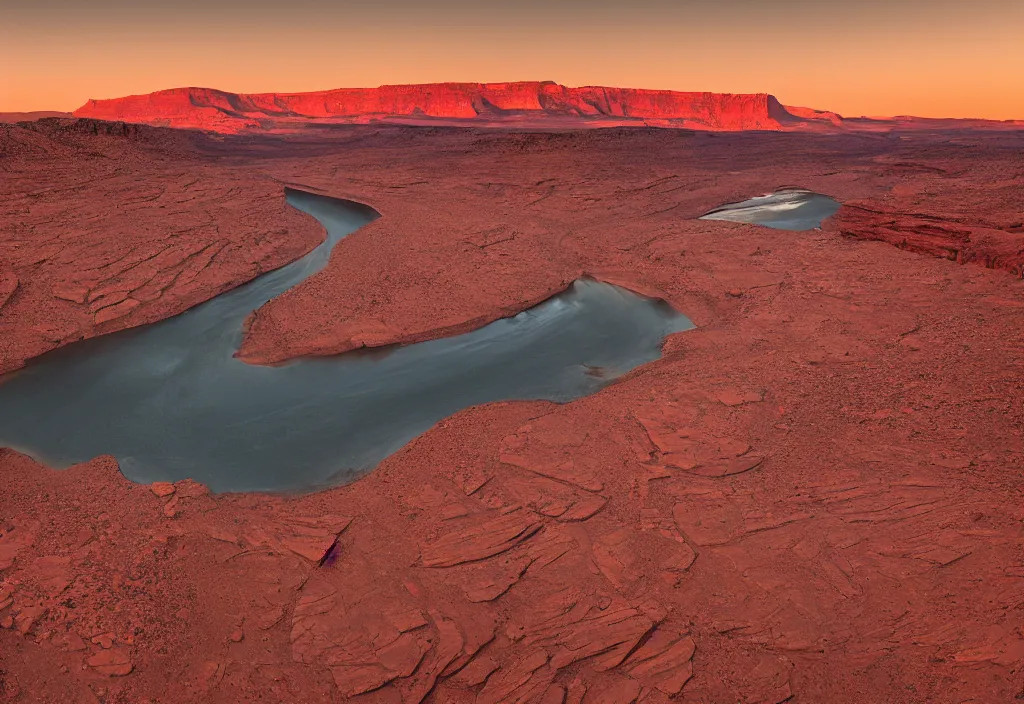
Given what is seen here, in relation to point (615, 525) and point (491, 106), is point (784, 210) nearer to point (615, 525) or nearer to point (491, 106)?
point (615, 525)

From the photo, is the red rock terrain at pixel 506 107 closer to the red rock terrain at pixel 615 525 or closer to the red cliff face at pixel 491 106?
the red cliff face at pixel 491 106

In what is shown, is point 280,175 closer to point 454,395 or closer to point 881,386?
point 454,395

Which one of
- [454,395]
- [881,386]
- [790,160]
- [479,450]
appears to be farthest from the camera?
[790,160]

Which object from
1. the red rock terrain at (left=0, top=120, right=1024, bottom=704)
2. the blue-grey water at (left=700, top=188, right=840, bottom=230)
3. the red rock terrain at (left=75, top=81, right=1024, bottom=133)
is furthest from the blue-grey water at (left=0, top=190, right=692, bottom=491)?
the red rock terrain at (left=75, top=81, right=1024, bottom=133)

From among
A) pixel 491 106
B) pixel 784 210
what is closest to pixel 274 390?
pixel 784 210

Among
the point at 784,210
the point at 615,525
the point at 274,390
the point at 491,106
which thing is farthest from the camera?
the point at 491,106

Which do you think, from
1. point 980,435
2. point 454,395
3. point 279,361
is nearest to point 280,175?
point 279,361
